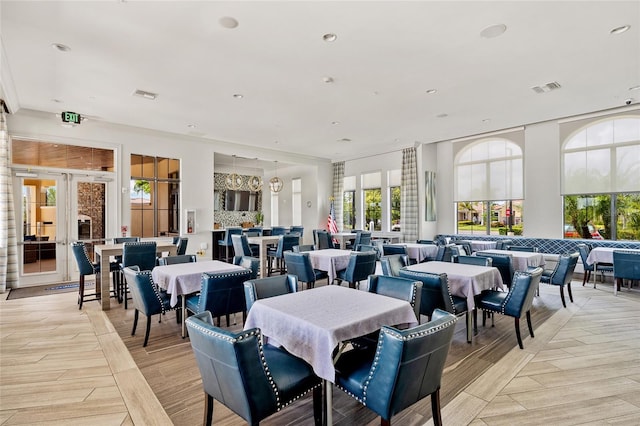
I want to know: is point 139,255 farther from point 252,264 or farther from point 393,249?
point 393,249

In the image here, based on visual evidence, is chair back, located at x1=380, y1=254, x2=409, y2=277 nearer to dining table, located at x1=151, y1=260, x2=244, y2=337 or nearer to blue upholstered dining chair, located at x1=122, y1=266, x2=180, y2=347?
dining table, located at x1=151, y1=260, x2=244, y2=337

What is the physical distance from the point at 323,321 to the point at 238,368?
0.60m

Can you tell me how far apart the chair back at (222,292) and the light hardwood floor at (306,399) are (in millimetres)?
522

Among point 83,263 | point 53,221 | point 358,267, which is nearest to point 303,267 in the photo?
point 358,267

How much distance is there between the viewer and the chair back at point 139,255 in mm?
4531

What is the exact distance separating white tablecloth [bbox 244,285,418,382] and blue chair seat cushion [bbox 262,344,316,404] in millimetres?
72

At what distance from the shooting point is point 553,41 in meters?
3.77

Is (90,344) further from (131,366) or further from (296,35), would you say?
(296,35)

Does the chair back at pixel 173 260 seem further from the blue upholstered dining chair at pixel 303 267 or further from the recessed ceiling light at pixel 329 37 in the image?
the recessed ceiling light at pixel 329 37

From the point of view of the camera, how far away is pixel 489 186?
847cm

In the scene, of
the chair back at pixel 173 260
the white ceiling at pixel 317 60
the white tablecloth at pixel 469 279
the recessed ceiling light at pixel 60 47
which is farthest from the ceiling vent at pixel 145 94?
the white tablecloth at pixel 469 279

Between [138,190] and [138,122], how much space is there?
5.22 ft

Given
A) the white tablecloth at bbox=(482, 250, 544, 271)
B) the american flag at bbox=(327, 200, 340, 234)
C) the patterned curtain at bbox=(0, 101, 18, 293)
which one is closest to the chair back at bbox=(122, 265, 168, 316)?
the patterned curtain at bbox=(0, 101, 18, 293)

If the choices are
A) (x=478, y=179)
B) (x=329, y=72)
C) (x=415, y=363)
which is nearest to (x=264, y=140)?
(x=329, y=72)
